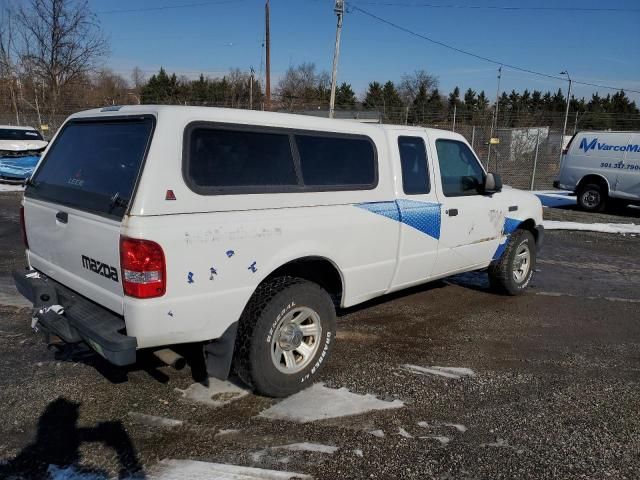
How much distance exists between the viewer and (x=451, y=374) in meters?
4.03

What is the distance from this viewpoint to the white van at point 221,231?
2838 mm

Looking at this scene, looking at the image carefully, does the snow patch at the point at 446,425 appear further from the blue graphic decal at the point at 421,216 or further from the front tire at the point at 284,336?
the blue graphic decal at the point at 421,216

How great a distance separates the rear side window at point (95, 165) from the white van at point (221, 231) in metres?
0.01

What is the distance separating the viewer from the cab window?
16.3 ft

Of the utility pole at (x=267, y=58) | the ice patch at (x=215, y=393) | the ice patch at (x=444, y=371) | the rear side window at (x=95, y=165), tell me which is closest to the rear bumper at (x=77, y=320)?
the rear side window at (x=95, y=165)

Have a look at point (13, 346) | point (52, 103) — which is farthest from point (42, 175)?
point (52, 103)

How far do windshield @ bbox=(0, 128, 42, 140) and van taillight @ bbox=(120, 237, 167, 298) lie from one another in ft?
49.5

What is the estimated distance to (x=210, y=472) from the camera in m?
2.74

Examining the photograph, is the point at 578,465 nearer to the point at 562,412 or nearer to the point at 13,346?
the point at 562,412

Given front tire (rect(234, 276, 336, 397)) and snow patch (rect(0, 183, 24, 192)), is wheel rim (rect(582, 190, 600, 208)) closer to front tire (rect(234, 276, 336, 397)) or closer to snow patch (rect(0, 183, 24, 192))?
front tire (rect(234, 276, 336, 397))

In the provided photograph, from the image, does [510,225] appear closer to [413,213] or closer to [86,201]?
[413,213]

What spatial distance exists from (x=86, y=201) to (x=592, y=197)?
14109mm

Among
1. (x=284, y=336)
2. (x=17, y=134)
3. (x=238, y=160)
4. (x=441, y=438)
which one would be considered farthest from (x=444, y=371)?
(x=17, y=134)

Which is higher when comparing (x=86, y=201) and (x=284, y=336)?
(x=86, y=201)
